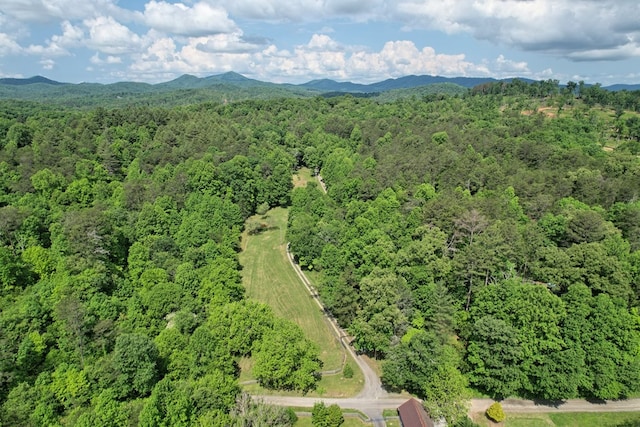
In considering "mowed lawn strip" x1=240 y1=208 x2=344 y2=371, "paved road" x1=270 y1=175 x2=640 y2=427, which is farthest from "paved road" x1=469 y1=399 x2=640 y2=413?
"mowed lawn strip" x1=240 y1=208 x2=344 y2=371

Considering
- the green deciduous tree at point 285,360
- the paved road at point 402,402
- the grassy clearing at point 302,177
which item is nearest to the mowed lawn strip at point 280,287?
the green deciduous tree at point 285,360

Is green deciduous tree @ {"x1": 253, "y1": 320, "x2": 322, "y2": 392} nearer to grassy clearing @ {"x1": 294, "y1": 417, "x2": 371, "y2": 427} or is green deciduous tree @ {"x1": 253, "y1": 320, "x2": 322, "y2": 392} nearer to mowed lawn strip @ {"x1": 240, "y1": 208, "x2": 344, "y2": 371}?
grassy clearing @ {"x1": 294, "y1": 417, "x2": 371, "y2": 427}

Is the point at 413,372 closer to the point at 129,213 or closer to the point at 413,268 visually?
the point at 413,268

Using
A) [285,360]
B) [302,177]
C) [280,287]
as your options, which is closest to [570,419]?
[285,360]

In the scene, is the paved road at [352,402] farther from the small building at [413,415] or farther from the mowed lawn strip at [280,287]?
the mowed lawn strip at [280,287]

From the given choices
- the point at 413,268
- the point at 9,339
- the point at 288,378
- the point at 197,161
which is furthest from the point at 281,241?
the point at 9,339

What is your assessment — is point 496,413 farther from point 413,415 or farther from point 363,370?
point 363,370
